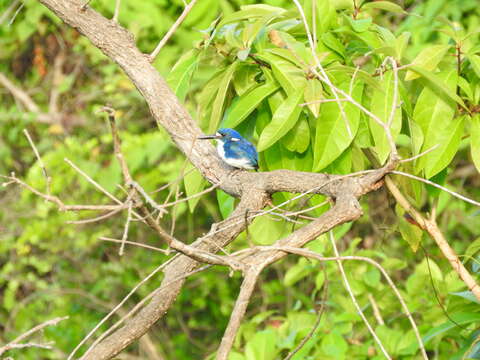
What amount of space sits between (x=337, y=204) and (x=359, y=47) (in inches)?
35.2

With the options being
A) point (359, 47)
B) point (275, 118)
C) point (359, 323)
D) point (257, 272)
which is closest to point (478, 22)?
point (359, 323)

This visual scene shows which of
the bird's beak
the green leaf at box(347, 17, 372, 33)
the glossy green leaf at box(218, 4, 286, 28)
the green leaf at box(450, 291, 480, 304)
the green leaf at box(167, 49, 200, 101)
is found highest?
the glossy green leaf at box(218, 4, 286, 28)

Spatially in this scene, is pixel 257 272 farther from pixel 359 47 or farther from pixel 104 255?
pixel 104 255

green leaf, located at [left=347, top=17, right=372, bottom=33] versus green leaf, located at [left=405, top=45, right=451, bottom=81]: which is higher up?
green leaf, located at [left=347, top=17, right=372, bottom=33]

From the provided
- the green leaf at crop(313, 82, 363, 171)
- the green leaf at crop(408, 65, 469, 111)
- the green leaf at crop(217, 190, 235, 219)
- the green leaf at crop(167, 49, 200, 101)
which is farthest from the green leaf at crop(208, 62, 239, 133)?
the green leaf at crop(408, 65, 469, 111)

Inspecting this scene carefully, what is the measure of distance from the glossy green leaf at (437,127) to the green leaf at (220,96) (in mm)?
636

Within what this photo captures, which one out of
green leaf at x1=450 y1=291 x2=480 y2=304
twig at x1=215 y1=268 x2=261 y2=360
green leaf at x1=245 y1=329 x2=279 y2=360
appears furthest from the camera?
green leaf at x1=245 y1=329 x2=279 y2=360

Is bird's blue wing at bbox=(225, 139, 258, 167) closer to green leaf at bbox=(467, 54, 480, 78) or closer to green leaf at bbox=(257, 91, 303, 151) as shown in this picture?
green leaf at bbox=(257, 91, 303, 151)

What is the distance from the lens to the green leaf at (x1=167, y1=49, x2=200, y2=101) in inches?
104

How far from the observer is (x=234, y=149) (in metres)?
2.64

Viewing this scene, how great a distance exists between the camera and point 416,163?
93.1 inches

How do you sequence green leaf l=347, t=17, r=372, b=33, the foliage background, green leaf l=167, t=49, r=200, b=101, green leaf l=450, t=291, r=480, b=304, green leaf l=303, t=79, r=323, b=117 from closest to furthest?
green leaf l=303, t=79, r=323, b=117
green leaf l=347, t=17, r=372, b=33
green leaf l=450, t=291, r=480, b=304
green leaf l=167, t=49, r=200, b=101
the foliage background

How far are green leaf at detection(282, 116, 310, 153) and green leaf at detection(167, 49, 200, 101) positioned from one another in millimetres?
470

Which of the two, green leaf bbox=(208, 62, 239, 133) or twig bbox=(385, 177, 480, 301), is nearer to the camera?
twig bbox=(385, 177, 480, 301)
